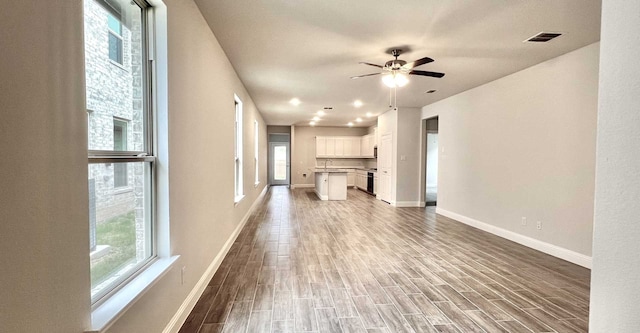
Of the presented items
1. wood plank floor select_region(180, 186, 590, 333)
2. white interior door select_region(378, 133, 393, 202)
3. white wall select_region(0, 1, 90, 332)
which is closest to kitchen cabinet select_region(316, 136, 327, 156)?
white interior door select_region(378, 133, 393, 202)

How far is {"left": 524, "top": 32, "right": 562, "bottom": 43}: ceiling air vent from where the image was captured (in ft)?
9.97

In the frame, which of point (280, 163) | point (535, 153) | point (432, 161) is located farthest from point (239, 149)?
point (432, 161)

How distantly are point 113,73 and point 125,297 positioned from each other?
1156 millimetres

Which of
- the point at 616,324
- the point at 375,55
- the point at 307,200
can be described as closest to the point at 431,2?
the point at 375,55

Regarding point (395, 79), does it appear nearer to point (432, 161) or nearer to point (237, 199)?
point (237, 199)

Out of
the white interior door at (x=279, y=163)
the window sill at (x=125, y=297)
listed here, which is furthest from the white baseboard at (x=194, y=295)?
the white interior door at (x=279, y=163)

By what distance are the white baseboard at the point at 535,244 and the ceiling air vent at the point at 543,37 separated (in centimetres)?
253

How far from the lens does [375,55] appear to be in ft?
12.1

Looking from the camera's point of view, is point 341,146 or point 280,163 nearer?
point 341,146

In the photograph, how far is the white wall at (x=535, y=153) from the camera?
3396 mm

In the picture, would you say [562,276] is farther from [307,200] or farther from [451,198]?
[307,200]

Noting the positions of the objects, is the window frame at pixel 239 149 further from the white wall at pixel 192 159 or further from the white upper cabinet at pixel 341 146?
the white upper cabinet at pixel 341 146

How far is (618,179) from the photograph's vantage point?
0.88 metres

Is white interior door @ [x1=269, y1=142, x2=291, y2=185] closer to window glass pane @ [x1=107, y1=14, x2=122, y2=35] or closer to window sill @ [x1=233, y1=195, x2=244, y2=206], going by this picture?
window sill @ [x1=233, y1=195, x2=244, y2=206]
